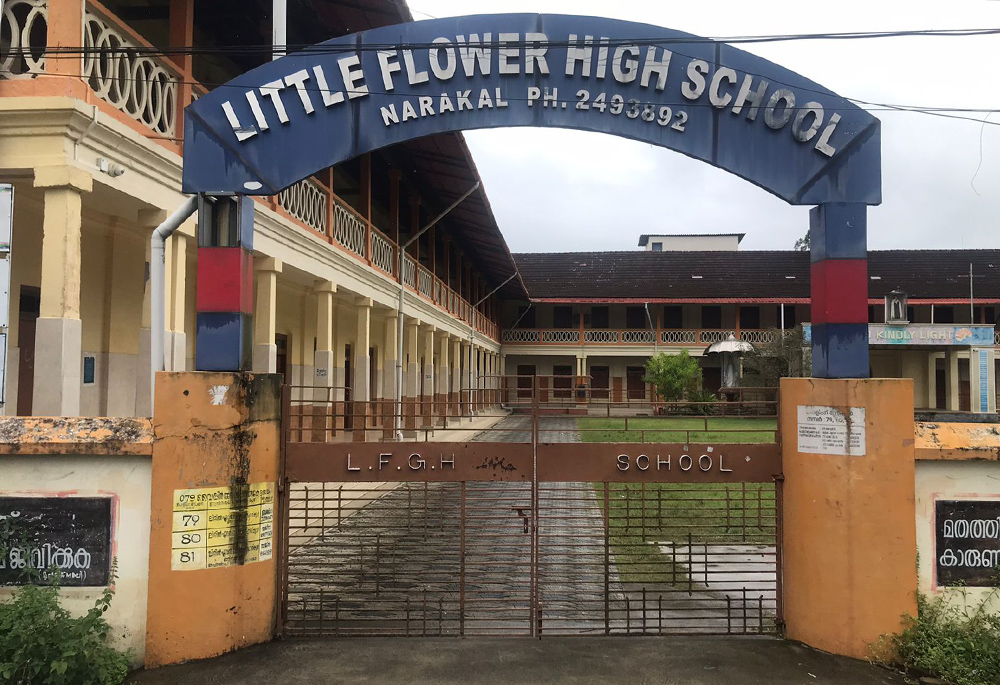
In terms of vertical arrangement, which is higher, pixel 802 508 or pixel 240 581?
pixel 802 508

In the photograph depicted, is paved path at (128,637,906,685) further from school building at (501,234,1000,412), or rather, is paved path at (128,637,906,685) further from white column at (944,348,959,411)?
white column at (944,348,959,411)

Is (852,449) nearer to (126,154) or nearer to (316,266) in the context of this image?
(126,154)

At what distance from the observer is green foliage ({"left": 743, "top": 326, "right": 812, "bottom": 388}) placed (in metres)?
27.1

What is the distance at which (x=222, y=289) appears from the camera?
5352 millimetres

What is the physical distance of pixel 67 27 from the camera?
6.00m

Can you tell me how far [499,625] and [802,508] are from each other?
2673mm

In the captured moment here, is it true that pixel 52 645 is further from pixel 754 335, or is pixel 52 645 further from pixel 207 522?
pixel 754 335

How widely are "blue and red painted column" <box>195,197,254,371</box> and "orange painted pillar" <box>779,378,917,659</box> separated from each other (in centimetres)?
439

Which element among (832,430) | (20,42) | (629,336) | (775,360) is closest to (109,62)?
(20,42)

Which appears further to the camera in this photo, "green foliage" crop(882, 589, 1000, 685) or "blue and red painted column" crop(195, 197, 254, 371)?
"blue and red painted column" crop(195, 197, 254, 371)

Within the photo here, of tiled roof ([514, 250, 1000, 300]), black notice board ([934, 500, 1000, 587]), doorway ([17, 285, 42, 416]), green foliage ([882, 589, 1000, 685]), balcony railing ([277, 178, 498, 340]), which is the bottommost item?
green foliage ([882, 589, 1000, 685])

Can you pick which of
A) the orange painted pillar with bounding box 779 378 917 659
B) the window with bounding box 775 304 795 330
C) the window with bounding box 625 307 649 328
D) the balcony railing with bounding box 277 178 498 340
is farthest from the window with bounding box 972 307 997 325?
the orange painted pillar with bounding box 779 378 917 659

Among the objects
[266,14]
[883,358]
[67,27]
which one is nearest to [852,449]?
[67,27]

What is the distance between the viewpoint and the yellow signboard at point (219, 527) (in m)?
4.88
